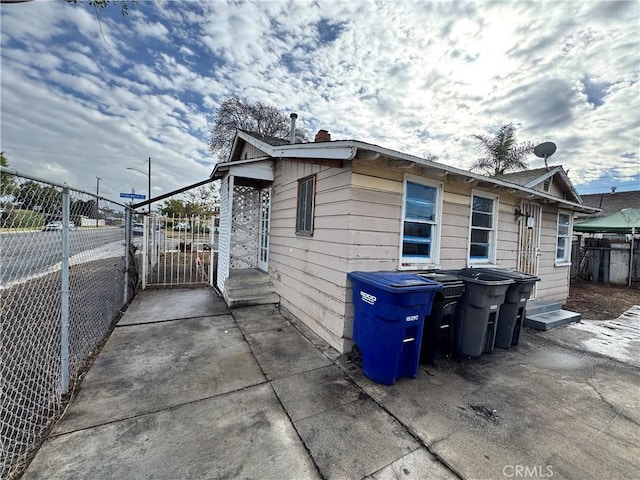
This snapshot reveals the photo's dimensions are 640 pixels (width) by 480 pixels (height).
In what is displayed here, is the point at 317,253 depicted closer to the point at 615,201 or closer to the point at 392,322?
the point at 392,322

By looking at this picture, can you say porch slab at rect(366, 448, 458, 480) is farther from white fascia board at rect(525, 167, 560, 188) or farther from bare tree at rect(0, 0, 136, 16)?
white fascia board at rect(525, 167, 560, 188)

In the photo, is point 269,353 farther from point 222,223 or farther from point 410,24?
point 410,24

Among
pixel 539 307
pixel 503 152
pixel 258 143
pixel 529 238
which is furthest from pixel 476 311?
pixel 503 152

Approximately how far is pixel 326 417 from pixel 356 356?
1.10 meters

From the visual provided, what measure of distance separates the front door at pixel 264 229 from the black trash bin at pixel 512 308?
4788mm

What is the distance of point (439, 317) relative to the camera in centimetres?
332

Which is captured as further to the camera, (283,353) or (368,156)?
(283,353)

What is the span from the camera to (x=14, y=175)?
1.58m

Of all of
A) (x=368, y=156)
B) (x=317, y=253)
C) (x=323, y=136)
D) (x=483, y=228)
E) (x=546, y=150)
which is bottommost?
(x=317, y=253)

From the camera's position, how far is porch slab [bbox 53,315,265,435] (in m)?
2.36

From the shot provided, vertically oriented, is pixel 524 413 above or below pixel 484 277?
below

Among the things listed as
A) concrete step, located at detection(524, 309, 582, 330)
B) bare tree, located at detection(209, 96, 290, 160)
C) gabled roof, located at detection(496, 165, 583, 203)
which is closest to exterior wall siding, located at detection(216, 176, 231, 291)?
concrete step, located at detection(524, 309, 582, 330)

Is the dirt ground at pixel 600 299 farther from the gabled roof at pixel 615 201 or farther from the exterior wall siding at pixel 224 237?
the gabled roof at pixel 615 201

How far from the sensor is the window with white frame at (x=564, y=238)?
703cm
